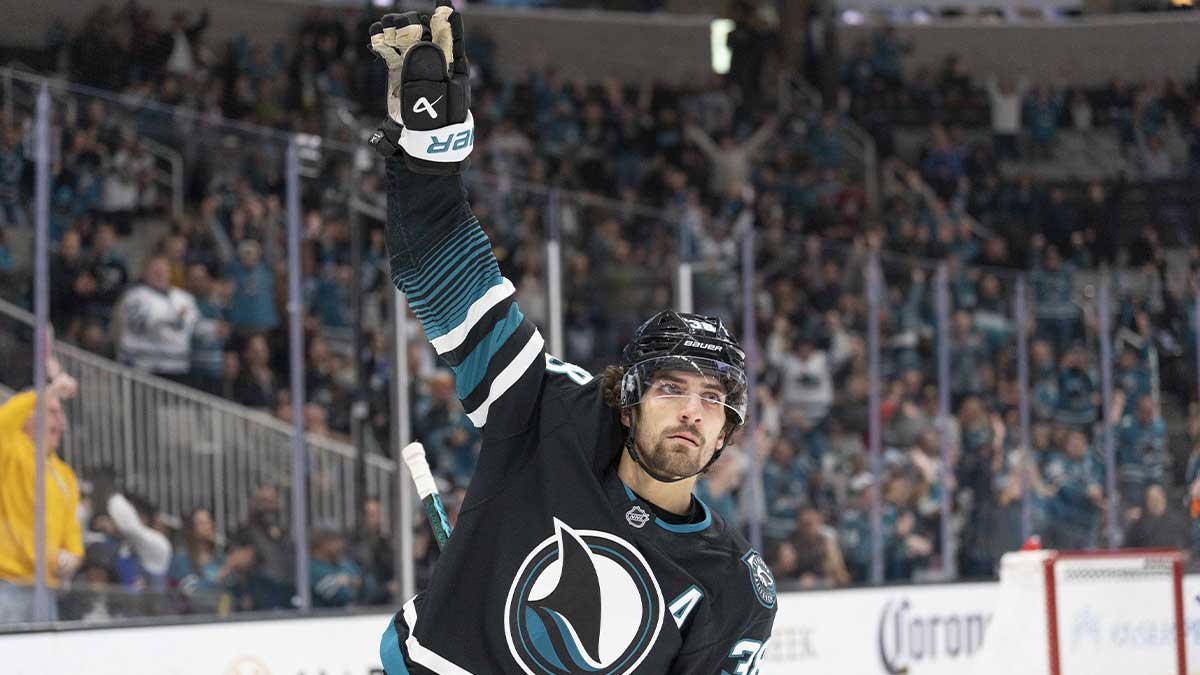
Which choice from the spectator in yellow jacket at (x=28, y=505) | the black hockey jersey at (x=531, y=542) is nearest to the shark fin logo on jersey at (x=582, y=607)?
the black hockey jersey at (x=531, y=542)

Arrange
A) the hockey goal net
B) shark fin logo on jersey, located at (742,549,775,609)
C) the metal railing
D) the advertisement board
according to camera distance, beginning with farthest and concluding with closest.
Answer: the hockey goal net, the metal railing, the advertisement board, shark fin logo on jersey, located at (742,549,775,609)

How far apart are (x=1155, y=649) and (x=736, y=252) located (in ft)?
8.33

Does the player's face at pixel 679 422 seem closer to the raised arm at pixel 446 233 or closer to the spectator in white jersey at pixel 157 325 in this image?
the raised arm at pixel 446 233

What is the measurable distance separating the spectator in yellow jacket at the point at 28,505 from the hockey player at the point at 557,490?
85.5 inches

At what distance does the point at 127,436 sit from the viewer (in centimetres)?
468

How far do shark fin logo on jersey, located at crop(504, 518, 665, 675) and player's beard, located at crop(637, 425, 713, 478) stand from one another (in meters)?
0.13

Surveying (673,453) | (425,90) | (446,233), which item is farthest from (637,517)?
(425,90)

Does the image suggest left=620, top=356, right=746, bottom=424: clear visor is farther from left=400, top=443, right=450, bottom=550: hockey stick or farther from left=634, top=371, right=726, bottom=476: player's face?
left=400, top=443, right=450, bottom=550: hockey stick

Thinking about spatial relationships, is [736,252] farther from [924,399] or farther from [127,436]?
[127,436]

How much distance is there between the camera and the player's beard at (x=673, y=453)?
2.32m

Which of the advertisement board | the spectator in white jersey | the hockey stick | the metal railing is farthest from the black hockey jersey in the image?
the spectator in white jersey

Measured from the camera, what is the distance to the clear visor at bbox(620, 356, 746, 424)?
236 centimetres

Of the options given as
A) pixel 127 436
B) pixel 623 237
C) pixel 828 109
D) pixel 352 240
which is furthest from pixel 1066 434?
pixel 828 109

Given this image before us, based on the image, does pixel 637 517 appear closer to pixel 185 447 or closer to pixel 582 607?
pixel 582 607
